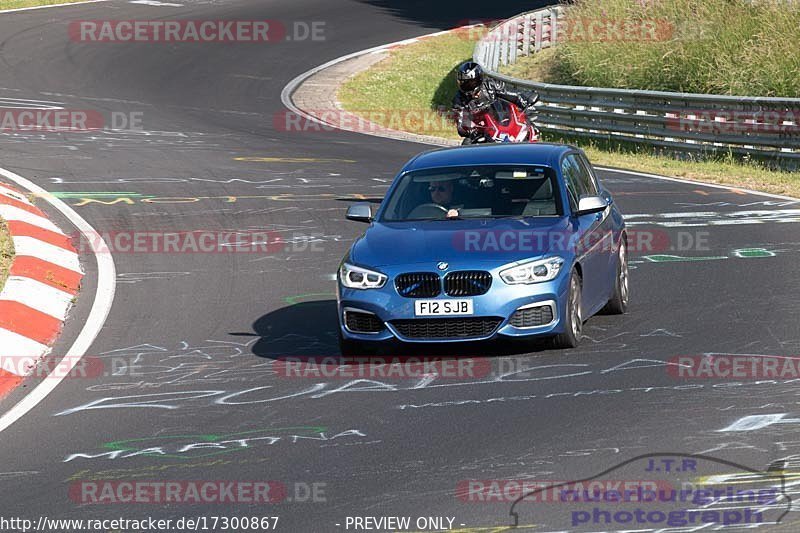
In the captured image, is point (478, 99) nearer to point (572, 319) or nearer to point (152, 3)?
point (572, 319)

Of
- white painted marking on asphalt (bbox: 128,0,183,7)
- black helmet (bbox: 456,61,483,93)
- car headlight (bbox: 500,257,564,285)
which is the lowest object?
car headlight (bbox: 500,257,564,285)

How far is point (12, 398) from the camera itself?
31.6 ft

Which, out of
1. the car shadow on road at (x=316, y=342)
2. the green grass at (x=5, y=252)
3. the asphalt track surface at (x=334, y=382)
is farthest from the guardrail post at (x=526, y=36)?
the car shadow on road at (x=316, y=342)

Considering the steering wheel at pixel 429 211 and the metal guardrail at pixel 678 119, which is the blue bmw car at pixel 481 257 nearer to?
the steering wheel at pixel 429 211

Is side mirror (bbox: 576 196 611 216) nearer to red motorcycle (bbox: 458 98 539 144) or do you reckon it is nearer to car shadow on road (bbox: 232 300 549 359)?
car shadow on road (bbox: 232 300 549 359)

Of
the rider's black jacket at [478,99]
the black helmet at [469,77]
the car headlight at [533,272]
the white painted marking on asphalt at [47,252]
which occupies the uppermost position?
the black helmet at [469,77]

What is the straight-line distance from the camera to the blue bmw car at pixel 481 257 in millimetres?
10023

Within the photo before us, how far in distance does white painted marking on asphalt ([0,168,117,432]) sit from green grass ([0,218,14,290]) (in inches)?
33.8

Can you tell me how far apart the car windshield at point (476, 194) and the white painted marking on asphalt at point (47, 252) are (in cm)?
426

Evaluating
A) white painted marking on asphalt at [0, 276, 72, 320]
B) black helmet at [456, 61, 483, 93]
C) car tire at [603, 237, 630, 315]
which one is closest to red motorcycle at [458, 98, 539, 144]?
black helmet at [456, 61, 483, 93]

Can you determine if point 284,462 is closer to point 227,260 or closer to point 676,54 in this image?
point 227,260

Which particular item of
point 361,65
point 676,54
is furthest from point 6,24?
point 676,54

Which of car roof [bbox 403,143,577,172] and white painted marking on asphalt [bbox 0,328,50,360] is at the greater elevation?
car roof [bbox 403,143,577,172]

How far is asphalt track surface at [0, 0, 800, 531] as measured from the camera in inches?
290
